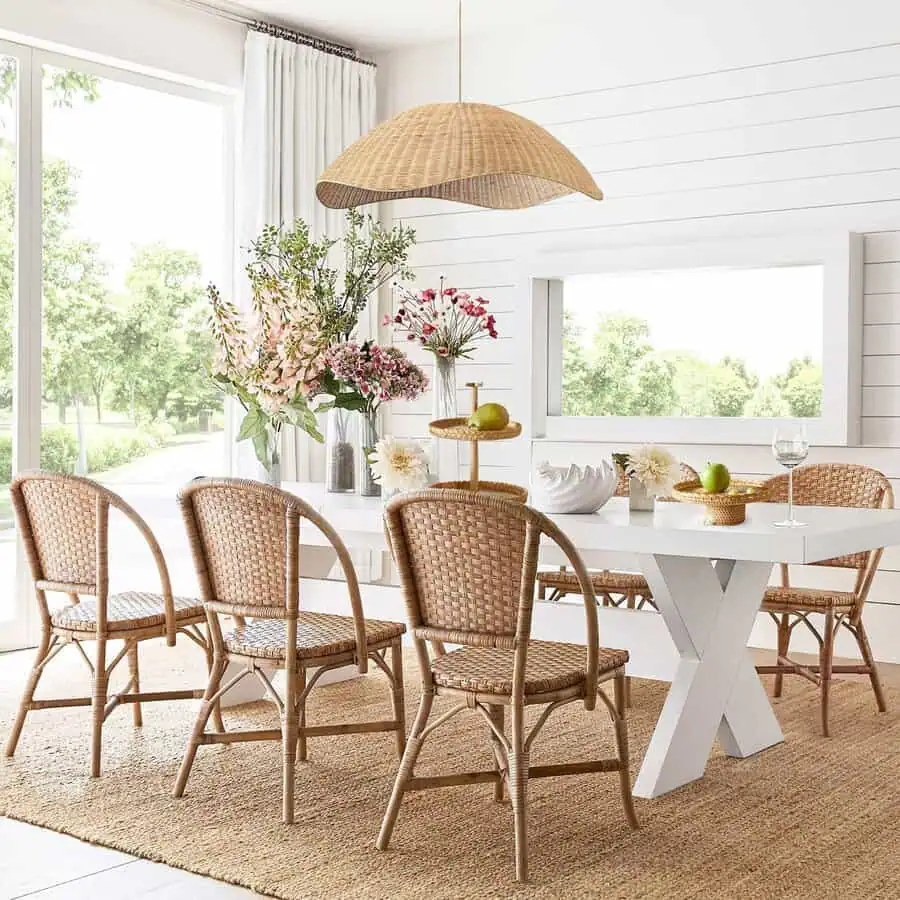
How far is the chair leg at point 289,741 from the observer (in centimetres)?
317

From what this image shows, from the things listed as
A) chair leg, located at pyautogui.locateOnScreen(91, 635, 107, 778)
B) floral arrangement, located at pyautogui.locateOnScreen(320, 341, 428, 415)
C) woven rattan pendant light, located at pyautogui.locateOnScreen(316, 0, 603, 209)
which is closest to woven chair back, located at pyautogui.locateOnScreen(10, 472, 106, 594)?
chair leg, located at pyautogui.locateOnScreen(91, 635, 107, 778)

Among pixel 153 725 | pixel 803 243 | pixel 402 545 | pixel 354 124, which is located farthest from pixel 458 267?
pixel 402 545

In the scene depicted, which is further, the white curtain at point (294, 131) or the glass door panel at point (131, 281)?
the white curtain at point (294, 131)

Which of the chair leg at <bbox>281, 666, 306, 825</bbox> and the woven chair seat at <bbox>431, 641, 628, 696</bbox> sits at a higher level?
the woven chair seat at <bbox>431, 641, 628, 696</bbox>

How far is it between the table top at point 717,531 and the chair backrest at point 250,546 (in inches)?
18.9

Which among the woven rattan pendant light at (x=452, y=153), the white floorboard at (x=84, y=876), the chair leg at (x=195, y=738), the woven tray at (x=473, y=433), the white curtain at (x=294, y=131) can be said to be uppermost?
the white curtain at (x=294, y=131)

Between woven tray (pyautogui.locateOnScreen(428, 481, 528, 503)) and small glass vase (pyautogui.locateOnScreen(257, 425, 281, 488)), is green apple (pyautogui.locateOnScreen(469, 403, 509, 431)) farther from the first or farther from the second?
small glass vase (pyautogui.locateOnScreen(257, 425, 281, 488))

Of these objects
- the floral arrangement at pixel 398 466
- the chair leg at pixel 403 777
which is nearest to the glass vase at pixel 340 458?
the floral arrangement at pixel 398 466

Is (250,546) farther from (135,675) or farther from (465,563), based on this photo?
(135,675)

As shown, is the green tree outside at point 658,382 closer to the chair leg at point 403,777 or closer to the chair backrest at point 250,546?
the chair backrest at point 250,546

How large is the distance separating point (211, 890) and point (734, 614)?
5.26 ft

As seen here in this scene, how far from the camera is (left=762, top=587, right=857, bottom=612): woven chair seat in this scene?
4.10 m

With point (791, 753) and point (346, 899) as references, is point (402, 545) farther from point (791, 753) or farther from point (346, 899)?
point (791, 753)

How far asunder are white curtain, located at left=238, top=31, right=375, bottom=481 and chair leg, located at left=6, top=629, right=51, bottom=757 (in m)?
2.55
